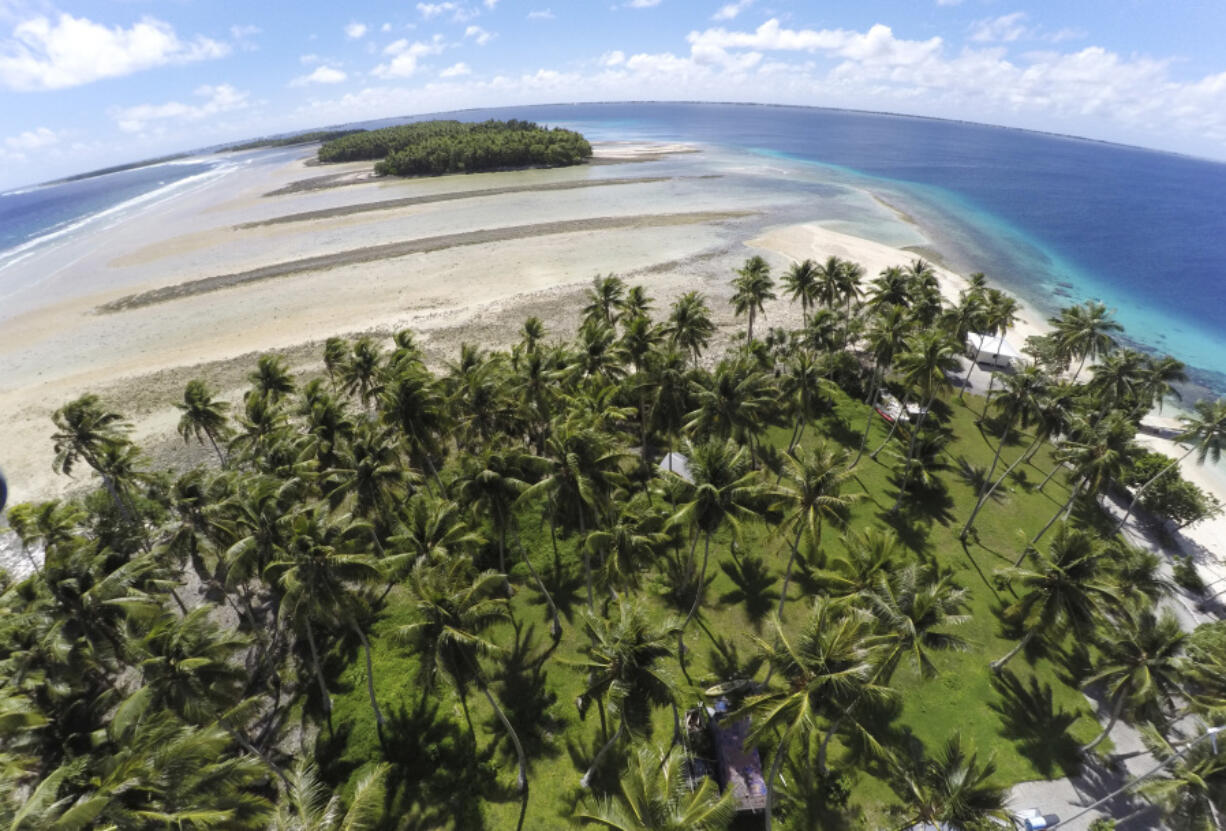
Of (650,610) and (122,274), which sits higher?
(122,274)

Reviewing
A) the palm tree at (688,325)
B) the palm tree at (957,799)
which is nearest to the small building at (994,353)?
the palm tree at (688,325)

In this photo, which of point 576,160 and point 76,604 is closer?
point 76,604

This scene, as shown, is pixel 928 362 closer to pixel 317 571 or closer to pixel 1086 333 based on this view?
pixel 1086 333

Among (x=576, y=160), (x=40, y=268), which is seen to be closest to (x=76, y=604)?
(x=40, y=268)

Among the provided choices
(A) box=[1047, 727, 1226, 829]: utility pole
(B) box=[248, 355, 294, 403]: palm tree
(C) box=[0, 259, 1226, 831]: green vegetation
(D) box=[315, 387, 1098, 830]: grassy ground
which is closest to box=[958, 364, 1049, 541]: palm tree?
(C) box=[0, 259, 1226, 831]: green vegetation

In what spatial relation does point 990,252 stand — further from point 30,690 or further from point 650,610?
point 30,690

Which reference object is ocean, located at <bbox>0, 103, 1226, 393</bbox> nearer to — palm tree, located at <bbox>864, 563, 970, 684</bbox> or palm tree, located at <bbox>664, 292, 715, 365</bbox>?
palm tree, located at <bbox>664, 292, 715, 365</bbox>

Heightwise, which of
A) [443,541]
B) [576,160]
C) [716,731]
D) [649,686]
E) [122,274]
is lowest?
[716,731]
